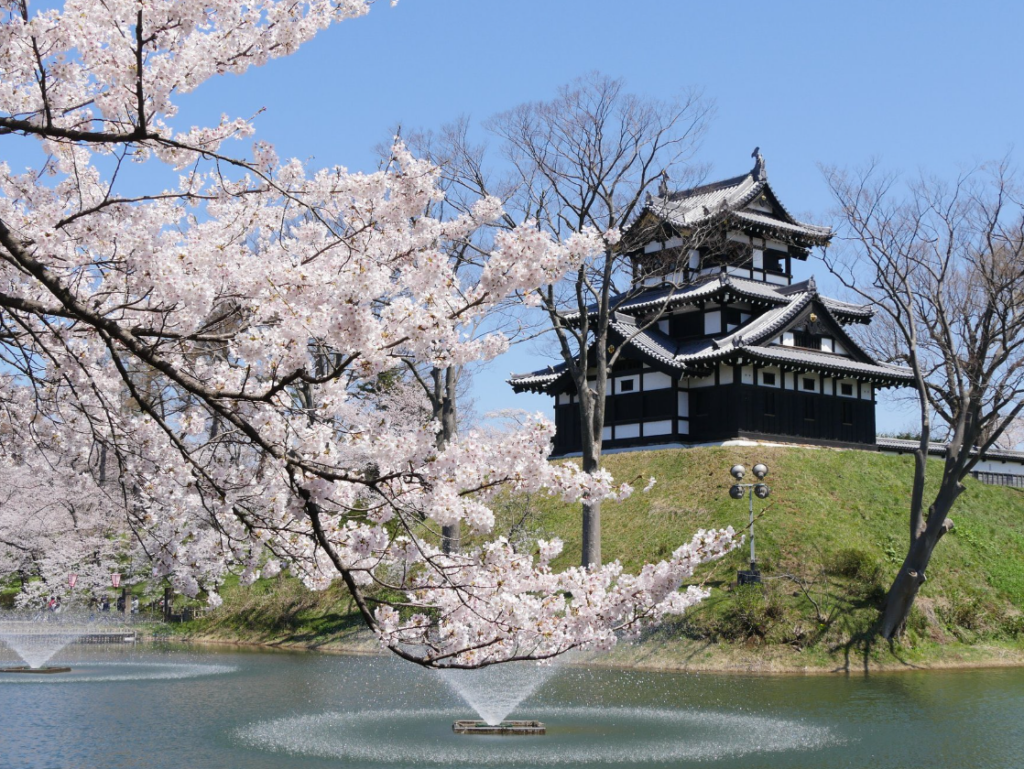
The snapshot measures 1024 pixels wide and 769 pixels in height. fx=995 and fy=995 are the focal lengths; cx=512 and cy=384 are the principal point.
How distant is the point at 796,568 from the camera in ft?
86.1

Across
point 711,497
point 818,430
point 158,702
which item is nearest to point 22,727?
point 158,702

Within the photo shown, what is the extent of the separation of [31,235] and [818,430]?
108 feet

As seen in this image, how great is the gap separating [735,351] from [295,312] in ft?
96.4

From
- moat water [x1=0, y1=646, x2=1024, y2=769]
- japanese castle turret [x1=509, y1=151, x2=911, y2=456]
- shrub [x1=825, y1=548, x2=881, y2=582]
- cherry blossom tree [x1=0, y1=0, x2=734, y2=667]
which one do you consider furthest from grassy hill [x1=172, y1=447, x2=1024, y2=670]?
cherry blossom tree [x1=0, y1=0, x2=734, y2=667]

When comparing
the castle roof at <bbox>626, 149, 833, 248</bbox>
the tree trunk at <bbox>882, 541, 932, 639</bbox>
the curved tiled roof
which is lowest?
the tree trunk at <bbox>882, 541, 932, 639</bbox>

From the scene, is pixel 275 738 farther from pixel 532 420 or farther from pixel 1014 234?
pixel 1014 234

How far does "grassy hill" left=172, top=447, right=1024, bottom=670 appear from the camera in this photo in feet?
78.7

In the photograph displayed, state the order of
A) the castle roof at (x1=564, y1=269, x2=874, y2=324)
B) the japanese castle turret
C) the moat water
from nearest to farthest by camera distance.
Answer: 1. the moat water
2. the japanese castle turret
3. the castle roof at (x1=564, y1=269, x2=874, y2=324)

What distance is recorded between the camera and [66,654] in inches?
1152

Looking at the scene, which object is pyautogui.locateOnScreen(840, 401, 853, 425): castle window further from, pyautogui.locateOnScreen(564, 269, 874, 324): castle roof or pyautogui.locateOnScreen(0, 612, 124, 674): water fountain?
pyautogui.locateOnScreen(0, 612, 124, 674): water fountain

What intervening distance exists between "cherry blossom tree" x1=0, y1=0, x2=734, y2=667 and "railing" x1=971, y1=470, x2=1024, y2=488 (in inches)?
1354

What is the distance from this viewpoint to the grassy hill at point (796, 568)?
78.7 ft

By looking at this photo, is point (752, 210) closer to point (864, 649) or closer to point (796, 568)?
point (796, 568)

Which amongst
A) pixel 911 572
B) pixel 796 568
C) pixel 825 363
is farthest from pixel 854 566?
pixel 825 363
